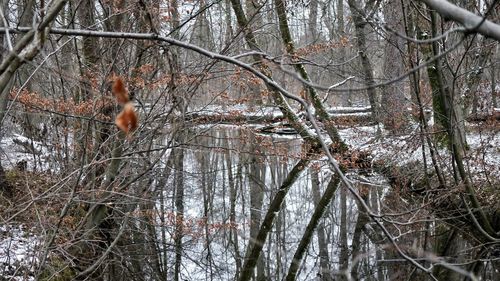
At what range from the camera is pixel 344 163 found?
7.92m

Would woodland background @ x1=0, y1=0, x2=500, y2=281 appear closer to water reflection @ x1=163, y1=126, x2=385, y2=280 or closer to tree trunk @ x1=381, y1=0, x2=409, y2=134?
water reflection @ x1=163, y1=126, x2=385, y2=280

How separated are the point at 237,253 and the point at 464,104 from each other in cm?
413

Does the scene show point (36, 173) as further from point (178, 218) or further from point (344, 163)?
point (344, 163)

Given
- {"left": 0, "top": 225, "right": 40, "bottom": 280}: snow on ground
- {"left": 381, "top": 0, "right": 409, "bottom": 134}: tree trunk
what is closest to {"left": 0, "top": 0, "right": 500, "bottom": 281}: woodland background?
{"left": 0, "top": 225, "right": 40, "bottom": 280}: snow on ground

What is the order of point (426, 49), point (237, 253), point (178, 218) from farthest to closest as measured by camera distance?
1. point (237, 253)
2. point (426, 49)
3. point (178, 218)

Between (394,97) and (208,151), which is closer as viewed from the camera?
(208,151)

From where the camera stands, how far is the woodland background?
5.45m

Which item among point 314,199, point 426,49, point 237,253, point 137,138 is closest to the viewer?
point 137,138

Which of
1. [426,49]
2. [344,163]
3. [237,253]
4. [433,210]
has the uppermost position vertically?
[426,49]

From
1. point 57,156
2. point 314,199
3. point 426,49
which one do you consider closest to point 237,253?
point 314,199

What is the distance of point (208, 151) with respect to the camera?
7.93 meters

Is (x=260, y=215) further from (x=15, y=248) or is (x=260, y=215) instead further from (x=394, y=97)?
(x=15, y=248)

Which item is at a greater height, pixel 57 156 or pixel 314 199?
pixel 57 156

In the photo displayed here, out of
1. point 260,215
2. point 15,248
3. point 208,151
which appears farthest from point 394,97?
point 15,248
